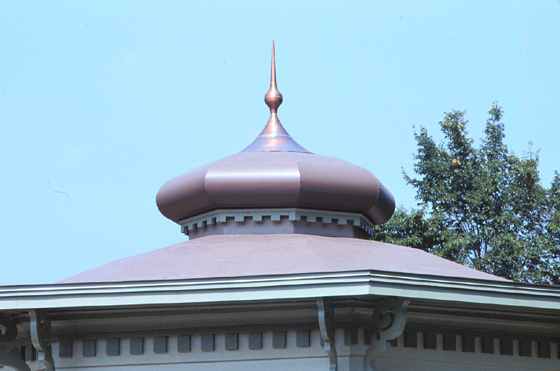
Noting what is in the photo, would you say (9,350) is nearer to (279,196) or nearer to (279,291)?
(279,291)

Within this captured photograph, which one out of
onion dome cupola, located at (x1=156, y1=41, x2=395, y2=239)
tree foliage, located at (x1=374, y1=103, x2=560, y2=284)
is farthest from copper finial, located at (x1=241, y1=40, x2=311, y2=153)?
tree foliage, located at (x1=374, y1=103, x2=560, y2=284)

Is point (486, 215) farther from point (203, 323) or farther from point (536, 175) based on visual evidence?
point (203, 323)

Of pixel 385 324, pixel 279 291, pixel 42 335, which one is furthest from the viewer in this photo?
pixel 42 335

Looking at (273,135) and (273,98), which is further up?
(273,98)

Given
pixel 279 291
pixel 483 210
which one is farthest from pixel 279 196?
pixel 483 210

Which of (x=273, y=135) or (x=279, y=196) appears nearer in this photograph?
(x=279, y=196)

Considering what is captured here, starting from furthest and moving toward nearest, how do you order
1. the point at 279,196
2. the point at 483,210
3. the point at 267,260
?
the point at 483,210 < the point at 279,196 < the point at 267,260

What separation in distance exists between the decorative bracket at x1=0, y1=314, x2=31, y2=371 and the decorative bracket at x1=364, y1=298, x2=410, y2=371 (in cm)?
339

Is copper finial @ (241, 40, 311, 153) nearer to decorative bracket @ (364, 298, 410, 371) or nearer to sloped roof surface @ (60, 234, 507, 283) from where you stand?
sloped roof surface @ (60, 234, 507, 283)

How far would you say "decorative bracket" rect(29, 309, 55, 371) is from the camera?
7.89 m

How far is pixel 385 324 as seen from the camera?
7.72 meters

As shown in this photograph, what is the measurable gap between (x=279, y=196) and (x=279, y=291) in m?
2.58

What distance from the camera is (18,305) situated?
25.0 feet

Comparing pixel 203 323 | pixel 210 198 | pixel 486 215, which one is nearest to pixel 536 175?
pixel 486 215
